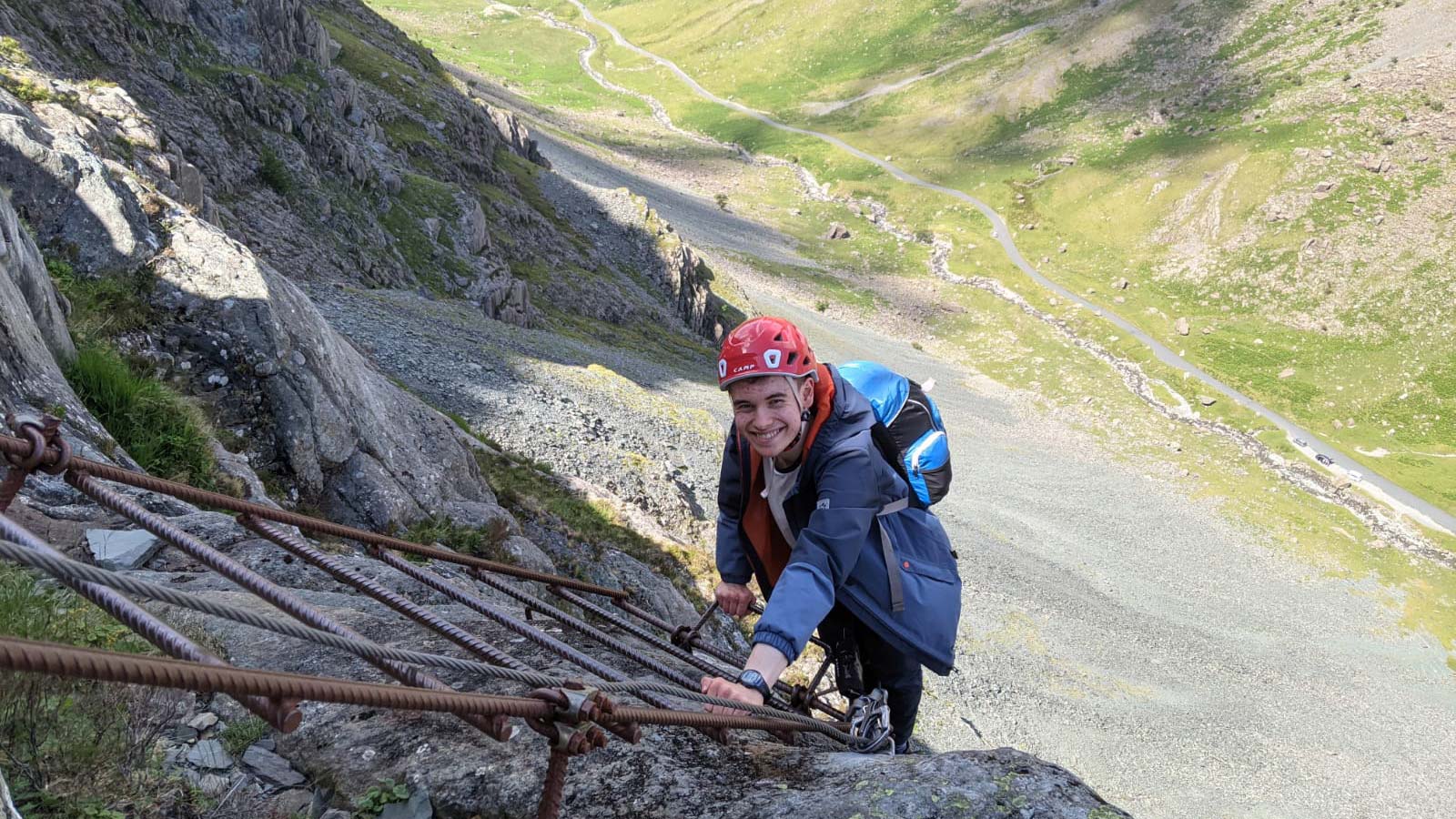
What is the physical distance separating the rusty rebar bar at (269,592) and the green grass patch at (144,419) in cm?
563

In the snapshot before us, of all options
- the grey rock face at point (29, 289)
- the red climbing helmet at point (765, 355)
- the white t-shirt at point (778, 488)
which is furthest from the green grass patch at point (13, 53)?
the white t-shirt at point (778, 488)

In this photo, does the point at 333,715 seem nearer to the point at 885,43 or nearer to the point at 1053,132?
the point at 1053,132

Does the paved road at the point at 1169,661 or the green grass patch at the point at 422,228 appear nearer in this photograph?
the paved road at the point at 1169,661

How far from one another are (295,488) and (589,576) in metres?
6.59

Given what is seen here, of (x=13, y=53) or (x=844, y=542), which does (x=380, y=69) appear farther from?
(x=844, y=542)

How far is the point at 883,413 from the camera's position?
6531mm

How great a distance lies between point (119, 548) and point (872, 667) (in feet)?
19.3

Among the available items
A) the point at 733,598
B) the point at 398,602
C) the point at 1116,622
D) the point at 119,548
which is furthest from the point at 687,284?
the point at 398,602

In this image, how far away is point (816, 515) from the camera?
521 cm

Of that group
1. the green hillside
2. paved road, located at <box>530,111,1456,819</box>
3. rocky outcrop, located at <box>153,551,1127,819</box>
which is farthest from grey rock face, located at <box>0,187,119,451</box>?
the green hillside

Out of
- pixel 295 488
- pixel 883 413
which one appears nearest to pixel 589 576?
pixel 295 488

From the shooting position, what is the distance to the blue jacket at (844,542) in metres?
5.07

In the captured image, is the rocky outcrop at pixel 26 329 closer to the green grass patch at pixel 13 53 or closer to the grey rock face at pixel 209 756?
the grey rock face at pixel 209 756

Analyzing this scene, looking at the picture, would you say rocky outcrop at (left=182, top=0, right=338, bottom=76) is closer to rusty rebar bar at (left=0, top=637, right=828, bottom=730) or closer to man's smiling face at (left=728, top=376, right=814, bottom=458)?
man's smiling face at (left=728, top=376, right=814, bottom=458)
